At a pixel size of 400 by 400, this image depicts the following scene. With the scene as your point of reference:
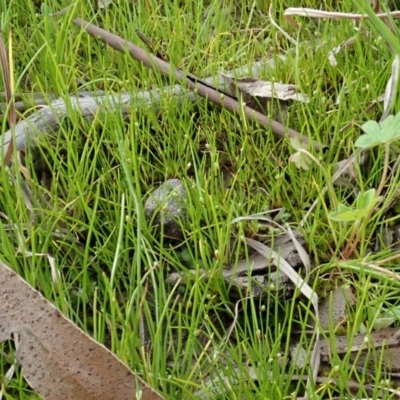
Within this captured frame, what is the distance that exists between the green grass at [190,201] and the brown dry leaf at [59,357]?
48mm

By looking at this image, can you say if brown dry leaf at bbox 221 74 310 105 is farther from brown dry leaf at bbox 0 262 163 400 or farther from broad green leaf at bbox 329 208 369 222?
brown dry leaf at bbox 0 262 163 400

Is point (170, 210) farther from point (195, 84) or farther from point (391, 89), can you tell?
point (391, 89)

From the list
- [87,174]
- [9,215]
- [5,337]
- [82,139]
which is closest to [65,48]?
[82,139]

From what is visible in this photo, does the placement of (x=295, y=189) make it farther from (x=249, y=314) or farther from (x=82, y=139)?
(x=82, y=139)

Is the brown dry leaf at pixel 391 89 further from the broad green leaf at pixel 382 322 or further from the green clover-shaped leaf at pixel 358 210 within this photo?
the broad green leaf at pixel 382 322

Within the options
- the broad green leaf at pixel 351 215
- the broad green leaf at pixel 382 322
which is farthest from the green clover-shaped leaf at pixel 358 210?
the broad green leaf at pixel 382 322

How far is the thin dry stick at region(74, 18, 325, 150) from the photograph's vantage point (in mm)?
1431

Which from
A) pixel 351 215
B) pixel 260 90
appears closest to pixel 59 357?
pixel 351 215

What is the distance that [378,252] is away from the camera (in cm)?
125

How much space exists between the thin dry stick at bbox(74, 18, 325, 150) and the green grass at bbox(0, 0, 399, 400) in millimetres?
27

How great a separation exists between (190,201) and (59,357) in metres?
0.41

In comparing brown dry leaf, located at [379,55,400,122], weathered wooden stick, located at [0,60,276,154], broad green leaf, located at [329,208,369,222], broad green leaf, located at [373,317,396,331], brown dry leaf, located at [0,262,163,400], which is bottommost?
broad green leaf, located at [373,317,396,331]

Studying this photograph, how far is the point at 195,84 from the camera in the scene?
5.00 ft

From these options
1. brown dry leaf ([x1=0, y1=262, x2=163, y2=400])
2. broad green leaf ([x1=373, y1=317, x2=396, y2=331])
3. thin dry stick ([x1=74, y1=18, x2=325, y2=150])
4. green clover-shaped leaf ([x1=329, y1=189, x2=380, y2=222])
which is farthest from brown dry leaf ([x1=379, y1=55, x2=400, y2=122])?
brown dry leaf ([x1=0, y1=262, x2=163, y2=400])
